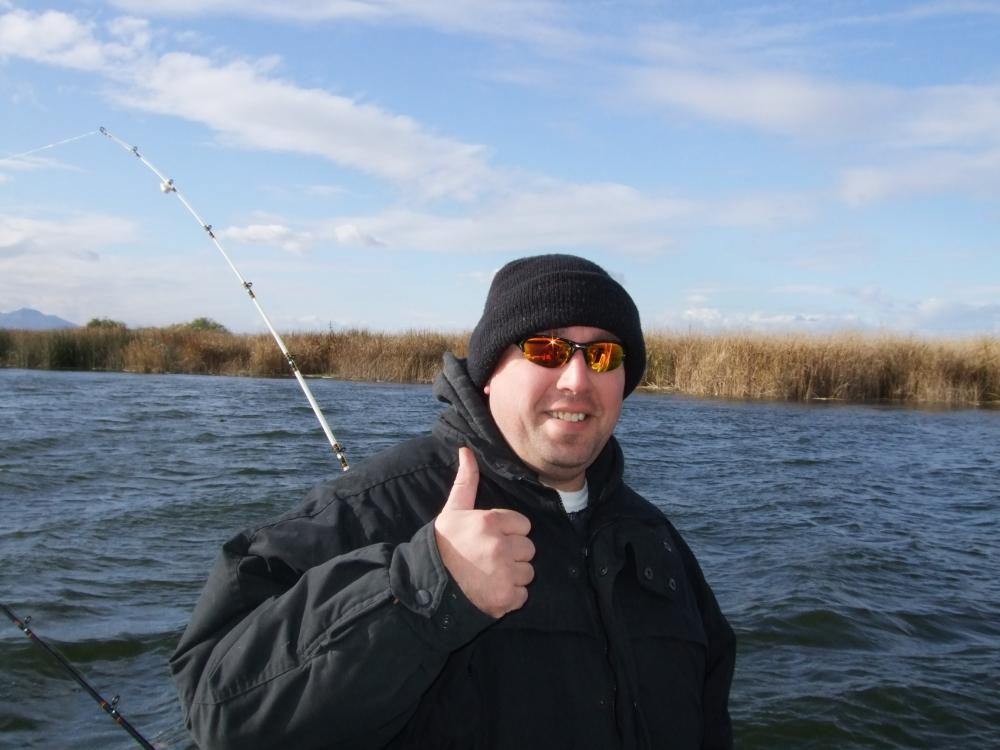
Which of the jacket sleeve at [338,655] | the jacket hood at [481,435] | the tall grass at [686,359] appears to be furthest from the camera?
the tall grass at [686,359]

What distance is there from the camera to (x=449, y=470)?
2.21 metres

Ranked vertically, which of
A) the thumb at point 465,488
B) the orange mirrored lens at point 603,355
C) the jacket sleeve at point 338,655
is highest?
the orange mirrored lens at point 603,355

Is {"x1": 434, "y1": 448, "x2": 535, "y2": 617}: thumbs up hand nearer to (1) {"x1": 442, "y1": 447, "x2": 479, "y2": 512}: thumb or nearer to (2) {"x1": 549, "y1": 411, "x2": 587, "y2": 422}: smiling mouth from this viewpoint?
(1) {"x1": 442, "y1": 447, "x2": 479, "y2": 512}: thumb

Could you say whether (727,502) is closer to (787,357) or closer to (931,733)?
(931,733)

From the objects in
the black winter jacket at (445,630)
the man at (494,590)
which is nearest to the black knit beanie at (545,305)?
the man at (494,590)

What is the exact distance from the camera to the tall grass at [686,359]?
25.2 meters

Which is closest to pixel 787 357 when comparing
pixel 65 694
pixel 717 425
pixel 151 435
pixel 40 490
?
pixel 717 425

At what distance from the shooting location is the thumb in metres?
1.75

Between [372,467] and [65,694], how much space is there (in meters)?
4.23

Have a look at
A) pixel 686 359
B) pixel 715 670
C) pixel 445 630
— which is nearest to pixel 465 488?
pixel 445 630

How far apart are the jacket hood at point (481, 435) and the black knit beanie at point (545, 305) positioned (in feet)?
0.26

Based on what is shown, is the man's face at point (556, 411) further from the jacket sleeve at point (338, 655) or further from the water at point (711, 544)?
the water at point (711, 544)

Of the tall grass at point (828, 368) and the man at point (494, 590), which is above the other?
the tall grass at point (828, 368)

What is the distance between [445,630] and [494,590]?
112 millimetres
